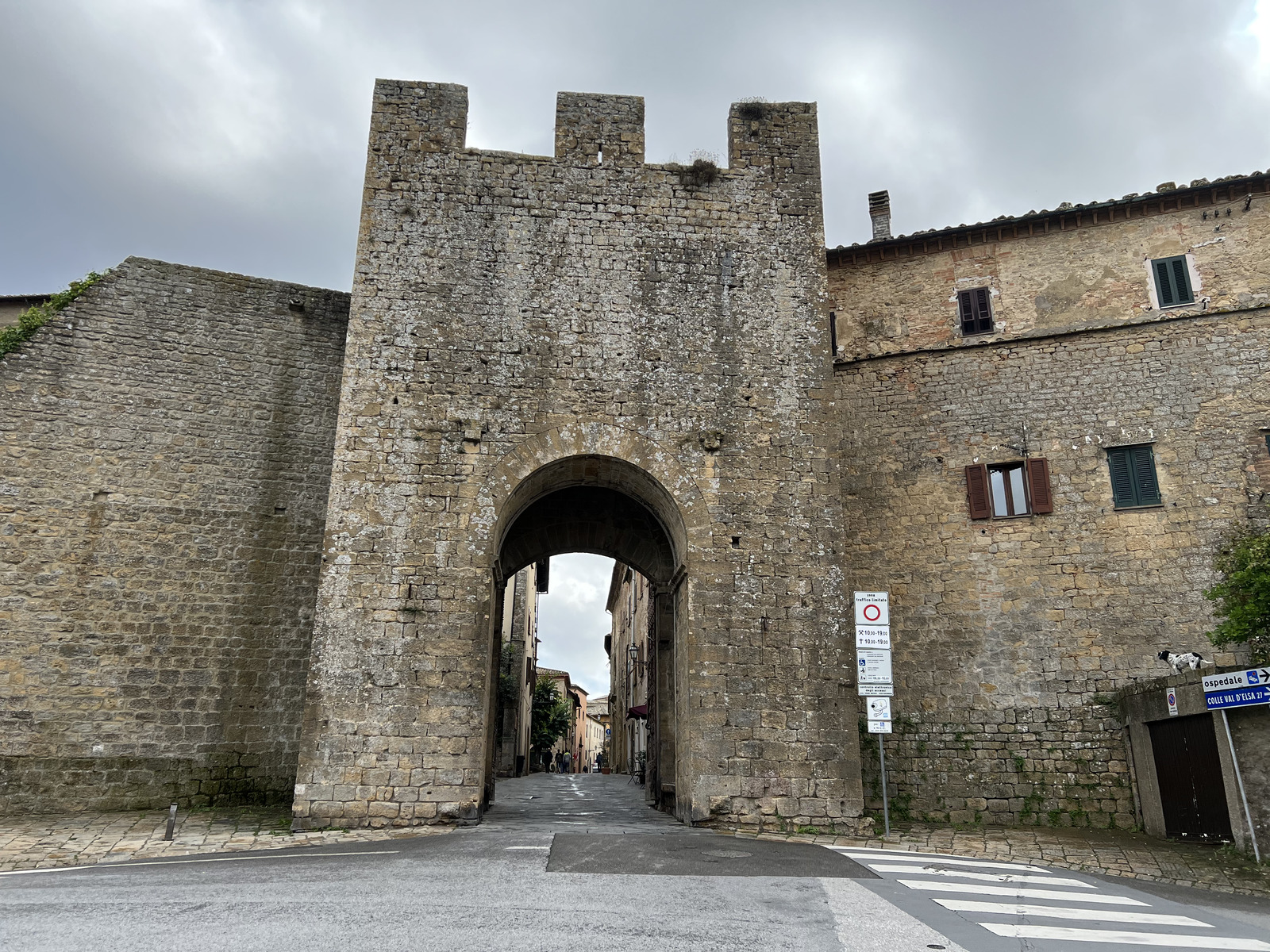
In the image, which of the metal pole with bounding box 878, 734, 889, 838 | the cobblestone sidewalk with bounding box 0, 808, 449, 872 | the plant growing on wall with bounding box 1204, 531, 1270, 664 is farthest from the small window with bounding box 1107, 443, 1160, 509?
the cobblestone sidewalk with bounding box 0, 808, 449, 872

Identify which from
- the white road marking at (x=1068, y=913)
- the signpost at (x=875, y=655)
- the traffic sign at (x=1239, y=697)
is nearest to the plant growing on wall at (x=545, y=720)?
the signpost at (x=875, y=655)

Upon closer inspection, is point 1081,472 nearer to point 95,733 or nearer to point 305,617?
point 305,617

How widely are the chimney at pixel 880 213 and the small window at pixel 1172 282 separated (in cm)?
515

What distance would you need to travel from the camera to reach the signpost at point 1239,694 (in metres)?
9.05

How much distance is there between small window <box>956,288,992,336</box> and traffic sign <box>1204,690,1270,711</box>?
314 inches

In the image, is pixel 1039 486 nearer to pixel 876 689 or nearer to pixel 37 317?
pixel 876 689

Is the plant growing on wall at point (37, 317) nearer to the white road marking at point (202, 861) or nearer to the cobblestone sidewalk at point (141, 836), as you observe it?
the cobblestone sidewalk at point (141, 836)

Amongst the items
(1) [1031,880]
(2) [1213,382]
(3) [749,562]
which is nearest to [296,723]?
Answer: (3) [749,562]

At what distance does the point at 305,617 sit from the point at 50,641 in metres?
3.53

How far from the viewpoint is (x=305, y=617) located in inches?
541

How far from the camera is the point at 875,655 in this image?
11047mm

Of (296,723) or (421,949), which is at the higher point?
(296,723)

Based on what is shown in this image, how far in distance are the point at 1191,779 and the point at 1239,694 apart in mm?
2452

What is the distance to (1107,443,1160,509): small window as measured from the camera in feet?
45.6
